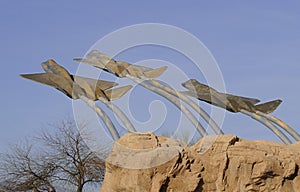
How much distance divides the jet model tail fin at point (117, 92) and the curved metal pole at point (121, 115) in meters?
0.36

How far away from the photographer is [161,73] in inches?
615

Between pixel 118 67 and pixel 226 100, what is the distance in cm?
273

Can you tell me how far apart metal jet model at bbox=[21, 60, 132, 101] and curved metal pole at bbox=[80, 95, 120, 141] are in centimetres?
19

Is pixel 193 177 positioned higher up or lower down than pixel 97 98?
lower down

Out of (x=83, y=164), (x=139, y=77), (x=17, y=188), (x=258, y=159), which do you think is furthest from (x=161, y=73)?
(x=17, y=188)

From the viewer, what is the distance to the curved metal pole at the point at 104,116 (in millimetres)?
13016

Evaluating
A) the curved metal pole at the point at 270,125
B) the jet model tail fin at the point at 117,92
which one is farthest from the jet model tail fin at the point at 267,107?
the jet model tail fin at the point at 117,92

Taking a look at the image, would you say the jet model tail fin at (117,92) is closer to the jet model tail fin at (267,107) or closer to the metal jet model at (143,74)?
the metal jet model at (143,74)

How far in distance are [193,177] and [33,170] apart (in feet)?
37.0

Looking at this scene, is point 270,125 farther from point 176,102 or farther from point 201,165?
point 201,165

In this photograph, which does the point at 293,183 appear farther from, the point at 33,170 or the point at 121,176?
the point at 33,170

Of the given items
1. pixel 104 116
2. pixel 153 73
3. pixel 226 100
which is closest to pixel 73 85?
pixel 104 116

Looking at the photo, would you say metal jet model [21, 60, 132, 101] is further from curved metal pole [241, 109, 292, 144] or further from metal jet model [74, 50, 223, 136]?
curved metal pole [241, 109, 292, 144]

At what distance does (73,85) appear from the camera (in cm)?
1433
